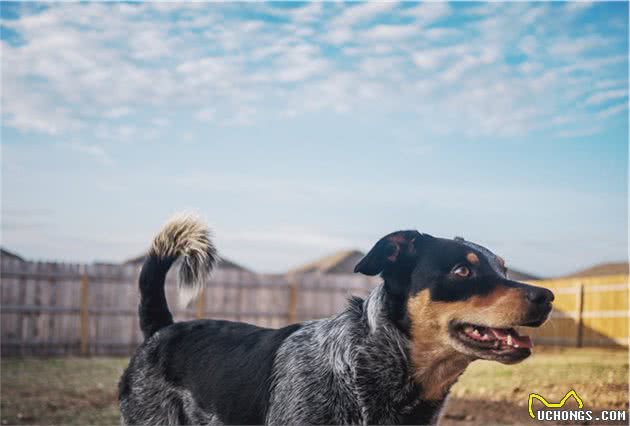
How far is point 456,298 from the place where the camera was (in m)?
3.61

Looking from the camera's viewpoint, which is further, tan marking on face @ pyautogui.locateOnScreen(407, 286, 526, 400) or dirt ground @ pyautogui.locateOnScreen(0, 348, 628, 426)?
dirt ground @ pyautogui.locateOnScreen(0, 348, 628, 426)

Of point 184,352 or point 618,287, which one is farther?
point 618,287

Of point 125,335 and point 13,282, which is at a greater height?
point 13,282

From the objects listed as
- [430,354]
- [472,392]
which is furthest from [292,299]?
[430,354]

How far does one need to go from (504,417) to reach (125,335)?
501 inches

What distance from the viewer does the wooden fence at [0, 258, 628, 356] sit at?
57.5ft

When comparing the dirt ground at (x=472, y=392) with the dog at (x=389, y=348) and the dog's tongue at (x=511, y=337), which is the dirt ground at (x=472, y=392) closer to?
the dog at (x=389, y=348)

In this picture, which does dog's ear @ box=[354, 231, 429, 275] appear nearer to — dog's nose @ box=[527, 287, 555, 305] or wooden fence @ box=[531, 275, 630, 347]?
dog's nose @ box=[527, 287, 555, 305]

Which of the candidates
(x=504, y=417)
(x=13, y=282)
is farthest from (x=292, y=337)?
(x=13, y=282)

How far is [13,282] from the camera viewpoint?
1744 cm

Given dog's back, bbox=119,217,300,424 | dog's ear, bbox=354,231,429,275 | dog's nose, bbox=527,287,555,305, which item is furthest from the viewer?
dog's back, bbox=119,217,300,424

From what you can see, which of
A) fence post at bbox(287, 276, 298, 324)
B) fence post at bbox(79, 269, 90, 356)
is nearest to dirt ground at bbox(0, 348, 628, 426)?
fence post at bbox(79, 269, 90, 356)

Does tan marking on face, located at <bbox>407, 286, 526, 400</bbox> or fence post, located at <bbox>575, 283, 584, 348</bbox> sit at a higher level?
tan marking on face, located at <bbox>407, 286, 526, 400</bbox>

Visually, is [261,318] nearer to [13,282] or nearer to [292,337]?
[13,282]
